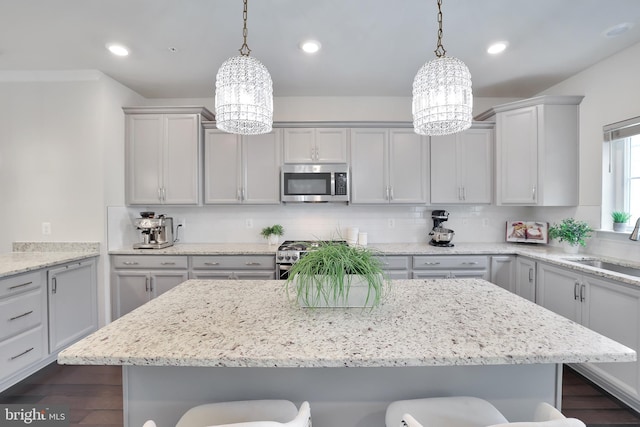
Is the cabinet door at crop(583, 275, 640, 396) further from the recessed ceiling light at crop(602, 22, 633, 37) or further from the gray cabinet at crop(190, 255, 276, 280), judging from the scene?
the gray cabinet at crop(190, 255, 276, 280)

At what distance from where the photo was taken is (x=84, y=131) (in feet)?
9.45

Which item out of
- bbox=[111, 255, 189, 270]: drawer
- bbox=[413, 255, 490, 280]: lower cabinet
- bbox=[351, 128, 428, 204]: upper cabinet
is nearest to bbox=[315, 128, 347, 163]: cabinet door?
bbox=[351, 128, 428, 204]: upper cabinet

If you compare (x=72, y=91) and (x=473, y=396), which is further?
(x=72, y=91)

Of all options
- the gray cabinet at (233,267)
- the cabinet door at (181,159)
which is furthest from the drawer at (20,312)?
the cabinet door at (181,159)

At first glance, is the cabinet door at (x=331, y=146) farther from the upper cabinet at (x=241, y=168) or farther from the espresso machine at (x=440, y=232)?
the espresso machine at (x=440, y=232)

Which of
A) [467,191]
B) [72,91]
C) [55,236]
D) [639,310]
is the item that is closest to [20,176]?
[55,236]

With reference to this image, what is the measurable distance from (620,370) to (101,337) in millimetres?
2978

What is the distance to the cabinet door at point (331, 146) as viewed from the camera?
3271 mm

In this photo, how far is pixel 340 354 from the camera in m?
0.87

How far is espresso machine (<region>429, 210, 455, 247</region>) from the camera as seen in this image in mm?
3268

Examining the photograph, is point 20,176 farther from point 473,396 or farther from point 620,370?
point 620,370

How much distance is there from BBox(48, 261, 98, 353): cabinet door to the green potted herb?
2.44 m

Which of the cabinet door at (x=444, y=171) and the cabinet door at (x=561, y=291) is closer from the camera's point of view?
the cabinet door at (x=561, y=291)

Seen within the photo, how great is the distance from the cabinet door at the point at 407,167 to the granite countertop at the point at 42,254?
3.10 metres
